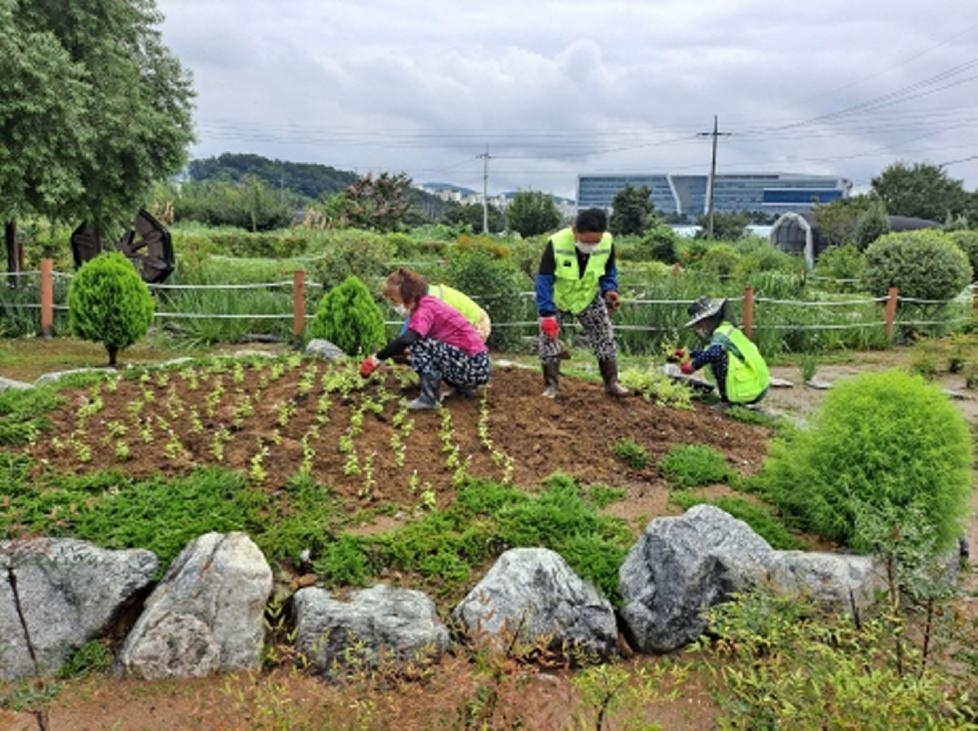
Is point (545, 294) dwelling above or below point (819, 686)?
above

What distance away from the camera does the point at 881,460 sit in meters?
4.01

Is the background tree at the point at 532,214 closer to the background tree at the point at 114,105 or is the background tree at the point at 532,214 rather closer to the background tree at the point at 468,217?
the background tree at the point at 468,217

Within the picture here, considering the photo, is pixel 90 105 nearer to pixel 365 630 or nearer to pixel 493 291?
pixel 493 291

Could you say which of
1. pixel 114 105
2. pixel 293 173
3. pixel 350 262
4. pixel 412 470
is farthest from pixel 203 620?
pixel 293 173

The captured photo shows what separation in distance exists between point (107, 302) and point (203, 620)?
5850 mm

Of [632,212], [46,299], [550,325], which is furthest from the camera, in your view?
[632,212]

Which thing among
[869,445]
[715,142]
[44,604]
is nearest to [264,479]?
[44,604]

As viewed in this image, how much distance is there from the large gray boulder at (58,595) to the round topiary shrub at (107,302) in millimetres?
5136

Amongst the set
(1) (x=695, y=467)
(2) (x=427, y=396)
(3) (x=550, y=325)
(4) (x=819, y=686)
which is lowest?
(1) (x=695, y=467)

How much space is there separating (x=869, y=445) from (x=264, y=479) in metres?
3.08

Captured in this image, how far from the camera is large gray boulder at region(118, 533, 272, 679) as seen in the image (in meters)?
3.22

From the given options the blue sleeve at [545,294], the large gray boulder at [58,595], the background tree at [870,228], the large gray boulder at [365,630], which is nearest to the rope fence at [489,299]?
the blue sleeve at [545,294]

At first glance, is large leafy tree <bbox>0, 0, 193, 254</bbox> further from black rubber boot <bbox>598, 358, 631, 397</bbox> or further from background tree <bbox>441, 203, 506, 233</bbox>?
background tree <bbox>441, 203, 506, 233</bbox>

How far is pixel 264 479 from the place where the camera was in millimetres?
4301
